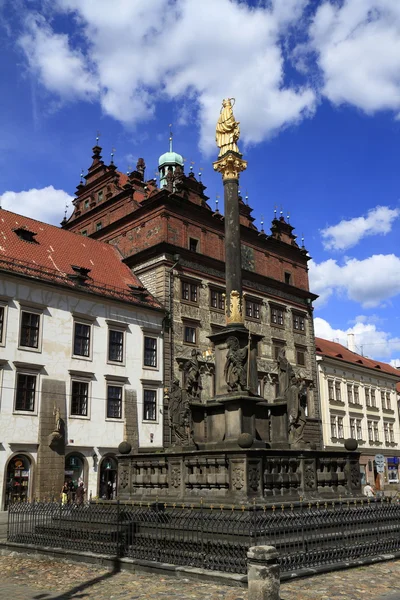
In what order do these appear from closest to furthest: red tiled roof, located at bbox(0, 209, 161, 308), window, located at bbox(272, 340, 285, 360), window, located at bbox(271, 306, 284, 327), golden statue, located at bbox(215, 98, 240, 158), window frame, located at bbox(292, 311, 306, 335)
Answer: golden statue, located at bbox(215, 98, 240, 158) → red tiled roof, located at bbox(0, 209, 161, 308) → window, located at bbox(272, 340, 285, 360) → window, located at bbox(271, 306, 284, 327) → window frame, located at bbox(292, 311, 306, 335)

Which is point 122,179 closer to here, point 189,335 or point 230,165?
point 189,335

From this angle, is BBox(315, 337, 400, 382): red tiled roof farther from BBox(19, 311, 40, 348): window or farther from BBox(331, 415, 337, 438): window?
BBox(19, 311, 40, 348): window

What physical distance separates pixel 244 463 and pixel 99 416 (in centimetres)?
1780

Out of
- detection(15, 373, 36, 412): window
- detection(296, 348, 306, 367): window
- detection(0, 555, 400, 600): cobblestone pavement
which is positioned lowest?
detection(0, 555, 400, 600): cobblestone pavement

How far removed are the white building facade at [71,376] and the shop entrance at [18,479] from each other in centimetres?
4

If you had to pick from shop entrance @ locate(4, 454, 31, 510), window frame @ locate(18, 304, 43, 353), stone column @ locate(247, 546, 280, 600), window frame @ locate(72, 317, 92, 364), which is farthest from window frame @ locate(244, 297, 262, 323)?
stone column @ locate(247, 546, 280, 600)

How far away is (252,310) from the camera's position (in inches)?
1560

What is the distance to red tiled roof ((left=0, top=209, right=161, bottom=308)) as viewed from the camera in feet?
96.2

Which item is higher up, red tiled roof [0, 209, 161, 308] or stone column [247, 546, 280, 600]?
red tiled roof [0, 209, 161, 308]

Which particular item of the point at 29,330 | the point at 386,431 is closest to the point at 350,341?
the point at 386,431

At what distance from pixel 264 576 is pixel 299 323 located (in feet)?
120

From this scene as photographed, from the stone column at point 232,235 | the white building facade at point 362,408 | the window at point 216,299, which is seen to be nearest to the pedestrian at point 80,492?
the stone column at point 232,235

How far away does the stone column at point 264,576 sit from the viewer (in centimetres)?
713

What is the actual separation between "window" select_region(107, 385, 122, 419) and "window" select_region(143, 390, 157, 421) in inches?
63.4
